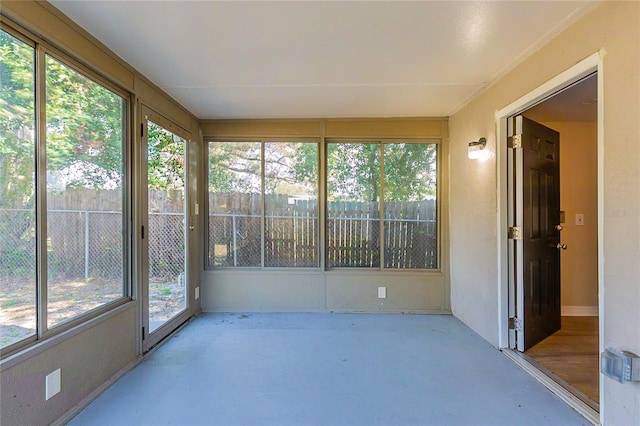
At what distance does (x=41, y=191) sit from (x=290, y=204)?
2445 mm

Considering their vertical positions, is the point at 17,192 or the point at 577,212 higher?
the point at 17,192

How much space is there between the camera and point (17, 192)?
1604mm

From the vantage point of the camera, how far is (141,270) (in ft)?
8.40

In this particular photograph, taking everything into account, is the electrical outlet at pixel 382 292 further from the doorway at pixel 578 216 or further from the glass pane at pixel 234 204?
the doorway at pixel 578 216

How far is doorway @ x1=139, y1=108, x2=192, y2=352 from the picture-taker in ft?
8.66

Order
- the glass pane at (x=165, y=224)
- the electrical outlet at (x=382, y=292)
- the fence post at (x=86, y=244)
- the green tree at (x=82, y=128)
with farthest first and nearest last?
the electrical outlet at (x=382, y=292) < the glass pane at (x=165, y=224) < the fence post at (x=86, y=244) < the green tree at (x=82, y=128)

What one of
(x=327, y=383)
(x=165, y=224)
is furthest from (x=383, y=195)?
(x=165, y=224)

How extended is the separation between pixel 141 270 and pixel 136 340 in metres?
0.57

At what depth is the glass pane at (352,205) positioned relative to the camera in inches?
151

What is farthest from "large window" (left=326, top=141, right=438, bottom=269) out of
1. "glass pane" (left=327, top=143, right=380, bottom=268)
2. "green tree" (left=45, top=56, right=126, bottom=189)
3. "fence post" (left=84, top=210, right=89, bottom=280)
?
"fence post" (left=84, top=210, right=89, bottom=280)

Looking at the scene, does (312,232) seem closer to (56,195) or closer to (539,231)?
(539,231)

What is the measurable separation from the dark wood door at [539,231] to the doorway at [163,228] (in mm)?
3248

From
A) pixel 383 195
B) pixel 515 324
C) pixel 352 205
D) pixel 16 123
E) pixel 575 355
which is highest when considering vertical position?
pixel 16 123

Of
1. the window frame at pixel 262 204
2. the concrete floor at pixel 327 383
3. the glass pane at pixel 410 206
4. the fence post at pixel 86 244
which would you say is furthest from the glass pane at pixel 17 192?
the glass pane at pixel 410 206
